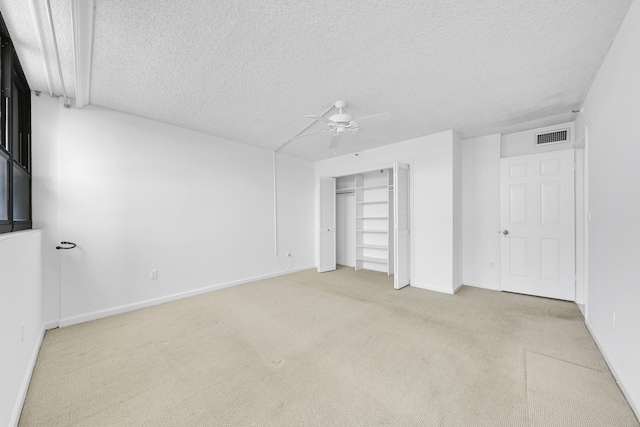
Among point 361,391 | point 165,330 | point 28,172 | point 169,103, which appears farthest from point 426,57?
point 28,172

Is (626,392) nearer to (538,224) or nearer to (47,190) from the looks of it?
(538,224)

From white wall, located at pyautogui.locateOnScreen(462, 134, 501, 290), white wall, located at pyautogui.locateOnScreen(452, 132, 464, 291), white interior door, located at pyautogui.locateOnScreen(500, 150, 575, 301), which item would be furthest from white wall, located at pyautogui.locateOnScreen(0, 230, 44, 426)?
white interior door, located at pyautogui.locateOnScreen(500, 150, 575, 301)

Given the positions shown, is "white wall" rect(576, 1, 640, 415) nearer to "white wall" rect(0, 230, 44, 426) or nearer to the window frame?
"white wall" rect(0, 230, 44, 426)

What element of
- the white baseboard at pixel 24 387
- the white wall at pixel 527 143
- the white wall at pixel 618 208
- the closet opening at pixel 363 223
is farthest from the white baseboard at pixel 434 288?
the white baseboard at pixel 24 387

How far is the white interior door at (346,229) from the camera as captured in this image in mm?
6070

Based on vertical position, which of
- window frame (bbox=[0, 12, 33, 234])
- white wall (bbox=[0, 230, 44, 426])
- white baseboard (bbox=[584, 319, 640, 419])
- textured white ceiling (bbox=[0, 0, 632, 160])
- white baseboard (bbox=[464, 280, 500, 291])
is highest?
textured white ceiling (bbox=[0, 0, 632, 160])

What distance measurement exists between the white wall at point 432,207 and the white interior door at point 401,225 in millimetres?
107

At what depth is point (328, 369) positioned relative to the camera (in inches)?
78.6

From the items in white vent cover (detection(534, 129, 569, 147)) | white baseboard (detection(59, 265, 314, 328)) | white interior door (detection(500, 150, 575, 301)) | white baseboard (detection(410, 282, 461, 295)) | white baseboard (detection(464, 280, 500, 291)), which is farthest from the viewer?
white baseboard (detection(464, 280, 500, 291))

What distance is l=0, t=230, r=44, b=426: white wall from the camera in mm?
1389

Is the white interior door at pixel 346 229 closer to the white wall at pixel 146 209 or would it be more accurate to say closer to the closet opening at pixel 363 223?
the closet opening at pixel 363 223

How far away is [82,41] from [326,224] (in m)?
4.49

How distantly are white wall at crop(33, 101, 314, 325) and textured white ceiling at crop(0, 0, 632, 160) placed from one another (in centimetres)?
50

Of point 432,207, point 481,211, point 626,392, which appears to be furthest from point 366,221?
point 626,392
